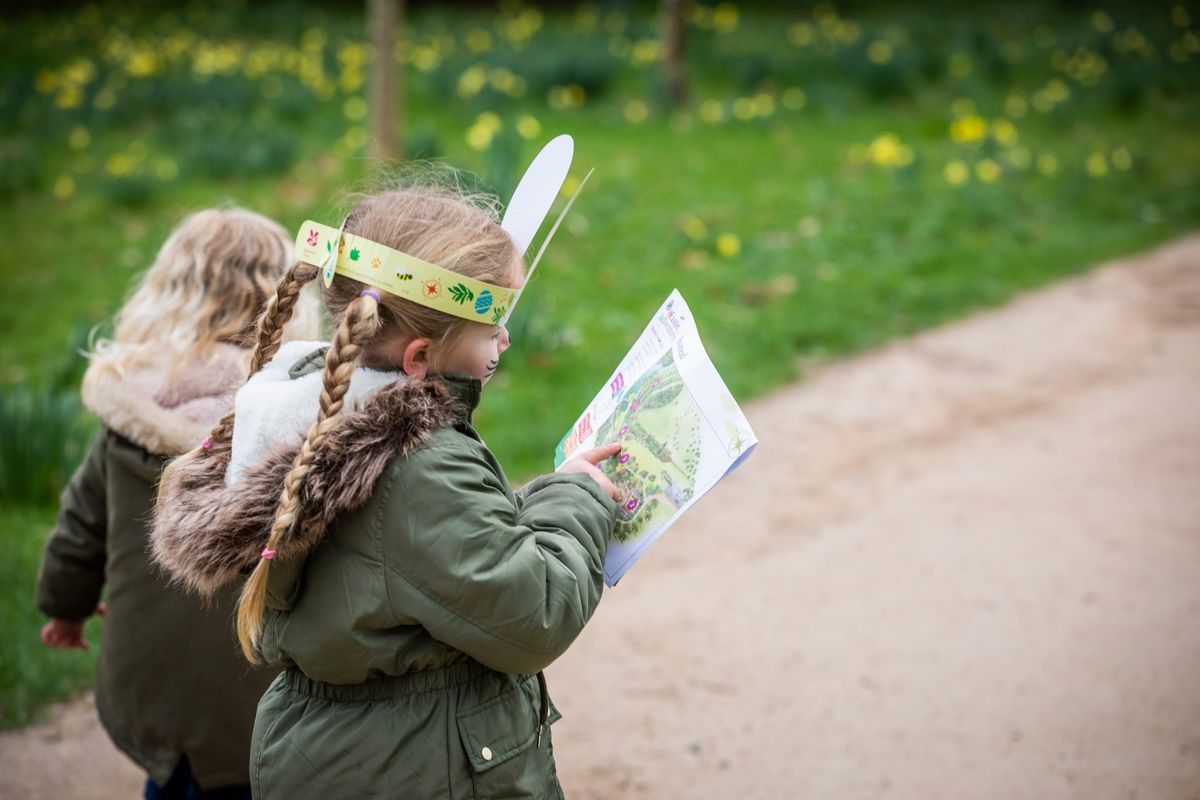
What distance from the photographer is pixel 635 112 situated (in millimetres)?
8055

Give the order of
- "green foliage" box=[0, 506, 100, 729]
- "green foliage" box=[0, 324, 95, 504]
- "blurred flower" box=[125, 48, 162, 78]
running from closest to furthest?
1. "green foliage" box=[0, 506, 100, 729]
2. "green foliage" box=[0, 324, 95, 504]
3. "blurred flower" box=[125, 48, 162, 78]

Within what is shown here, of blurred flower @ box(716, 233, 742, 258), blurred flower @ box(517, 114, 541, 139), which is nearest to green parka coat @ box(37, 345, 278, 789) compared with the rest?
blurred flower @ box(716, 233, 742, 258)

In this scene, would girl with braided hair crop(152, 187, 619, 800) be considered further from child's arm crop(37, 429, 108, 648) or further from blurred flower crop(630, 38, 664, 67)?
blurred flower crop(630, 38, 664, 67)

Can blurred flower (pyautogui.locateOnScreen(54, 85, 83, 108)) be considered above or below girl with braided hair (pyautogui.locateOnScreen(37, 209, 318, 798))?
below

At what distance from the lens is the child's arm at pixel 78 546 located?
218 centimetres

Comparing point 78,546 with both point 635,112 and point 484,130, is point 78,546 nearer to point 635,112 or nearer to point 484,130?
point 484,130

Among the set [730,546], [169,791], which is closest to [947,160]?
[730,546]

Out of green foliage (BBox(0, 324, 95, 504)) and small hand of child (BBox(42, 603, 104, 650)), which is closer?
small hand of child (BBox(42, 603, 104, 650))

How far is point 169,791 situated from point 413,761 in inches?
38.2

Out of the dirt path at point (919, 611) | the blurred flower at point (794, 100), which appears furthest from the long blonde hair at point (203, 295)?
the blurred flower at point (794, 100)

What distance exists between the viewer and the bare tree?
6059mm

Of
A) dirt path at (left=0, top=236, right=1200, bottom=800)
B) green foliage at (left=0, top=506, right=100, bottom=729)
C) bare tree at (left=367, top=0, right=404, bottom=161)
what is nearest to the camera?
dirt path at (left=0, top=236, right=1200, bottom=800)

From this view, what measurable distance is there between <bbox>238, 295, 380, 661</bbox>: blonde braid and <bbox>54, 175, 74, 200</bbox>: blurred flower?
6022 mm

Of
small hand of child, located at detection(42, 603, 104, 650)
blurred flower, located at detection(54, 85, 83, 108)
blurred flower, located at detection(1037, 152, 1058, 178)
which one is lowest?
blurred flower, located at detection(1037, 152, 1058, 178)
